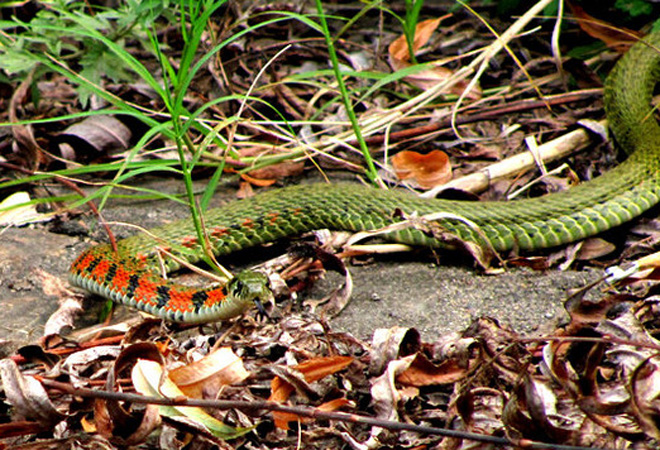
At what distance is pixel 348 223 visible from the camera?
4805 millimetres

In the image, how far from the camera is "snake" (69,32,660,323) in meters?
4.09

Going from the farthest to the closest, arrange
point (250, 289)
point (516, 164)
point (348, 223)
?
point (516, 164) → point (348, 223) → point (250, 289)

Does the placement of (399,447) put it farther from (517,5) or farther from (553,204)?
(517,5)

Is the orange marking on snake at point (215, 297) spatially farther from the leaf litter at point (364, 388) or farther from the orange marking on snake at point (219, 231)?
the orange marking on snake at point (219, 231)

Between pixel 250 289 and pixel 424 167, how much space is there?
2.00 m

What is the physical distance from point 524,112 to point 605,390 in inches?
121

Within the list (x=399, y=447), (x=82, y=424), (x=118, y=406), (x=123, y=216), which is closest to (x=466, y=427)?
(x=399, y=447)

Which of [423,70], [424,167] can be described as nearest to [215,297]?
[424,167]

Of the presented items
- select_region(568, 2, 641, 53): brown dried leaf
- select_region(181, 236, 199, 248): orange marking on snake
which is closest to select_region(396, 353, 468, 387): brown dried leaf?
select_region(181, 236, 199, 248): orange marking on snake

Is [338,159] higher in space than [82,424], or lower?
higher

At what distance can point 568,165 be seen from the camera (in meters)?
5.31

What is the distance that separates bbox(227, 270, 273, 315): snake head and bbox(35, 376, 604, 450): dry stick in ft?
2.38

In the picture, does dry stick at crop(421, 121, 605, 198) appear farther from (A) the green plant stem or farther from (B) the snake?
(A) the green plant stem

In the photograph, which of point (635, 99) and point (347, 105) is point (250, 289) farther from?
point (635, 99)
